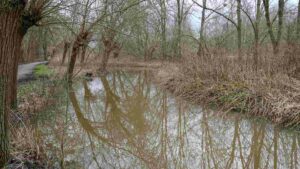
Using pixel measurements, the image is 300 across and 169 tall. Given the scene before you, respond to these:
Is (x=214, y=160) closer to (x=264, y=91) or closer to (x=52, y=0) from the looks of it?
(x=264, y=91)

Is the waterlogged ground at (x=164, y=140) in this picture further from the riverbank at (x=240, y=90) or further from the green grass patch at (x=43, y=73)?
the green grass patch at (x=43, y=73)

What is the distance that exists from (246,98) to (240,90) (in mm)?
508

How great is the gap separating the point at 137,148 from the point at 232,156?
1926 mm

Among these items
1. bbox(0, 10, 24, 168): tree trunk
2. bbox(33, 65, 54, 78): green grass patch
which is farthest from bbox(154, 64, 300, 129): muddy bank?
bbox(33, 65, 54, 78): green grass patch

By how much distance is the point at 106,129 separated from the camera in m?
7.25

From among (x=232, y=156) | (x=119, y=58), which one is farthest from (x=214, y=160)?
(x=119, y=58)

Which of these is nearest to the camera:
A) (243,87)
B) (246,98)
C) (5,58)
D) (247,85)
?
(5,58)

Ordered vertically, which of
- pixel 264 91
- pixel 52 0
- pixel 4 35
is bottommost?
pixel 264 91

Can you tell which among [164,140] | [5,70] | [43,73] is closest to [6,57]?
[5,70]

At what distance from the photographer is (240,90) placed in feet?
28.4

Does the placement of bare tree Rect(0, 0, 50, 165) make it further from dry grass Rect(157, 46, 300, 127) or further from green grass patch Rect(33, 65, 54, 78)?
green grass patch Rect(33, 65, 54, 78)

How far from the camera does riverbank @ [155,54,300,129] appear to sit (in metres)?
7.02

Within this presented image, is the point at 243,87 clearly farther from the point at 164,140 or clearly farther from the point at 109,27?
the point at 109,27

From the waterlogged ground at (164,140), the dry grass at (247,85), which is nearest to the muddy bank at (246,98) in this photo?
the dry grass at (247,85)
